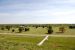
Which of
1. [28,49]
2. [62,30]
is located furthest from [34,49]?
[62,30]

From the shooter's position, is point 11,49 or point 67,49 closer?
point 11,49

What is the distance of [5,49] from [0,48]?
2.45 feet

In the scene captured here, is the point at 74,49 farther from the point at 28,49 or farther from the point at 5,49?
the point at 5,49

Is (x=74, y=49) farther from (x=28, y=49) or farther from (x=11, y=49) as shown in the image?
(x=11, y=49)

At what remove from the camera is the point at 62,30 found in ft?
182

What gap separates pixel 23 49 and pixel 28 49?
0.65 metres

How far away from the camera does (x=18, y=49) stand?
19.4m

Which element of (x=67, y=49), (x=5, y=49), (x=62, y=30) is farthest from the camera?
(x=62, y=30)

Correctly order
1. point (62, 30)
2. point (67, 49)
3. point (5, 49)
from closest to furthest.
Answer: point (5, 49)
point (67, 49)
point (62, 30)

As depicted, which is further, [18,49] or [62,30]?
[62,30]

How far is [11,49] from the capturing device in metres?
19.5

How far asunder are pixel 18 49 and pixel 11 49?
801 mm

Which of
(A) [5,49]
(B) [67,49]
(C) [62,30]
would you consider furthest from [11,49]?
(C) [62,30]

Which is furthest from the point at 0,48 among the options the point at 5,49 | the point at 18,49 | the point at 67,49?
the point at 67,49
